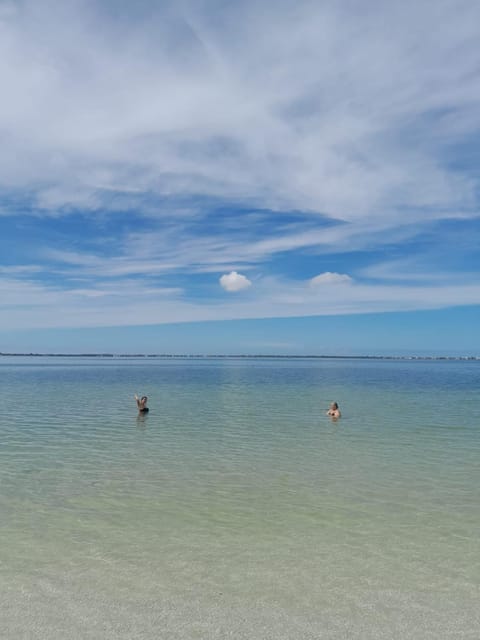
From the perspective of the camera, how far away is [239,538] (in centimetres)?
1067

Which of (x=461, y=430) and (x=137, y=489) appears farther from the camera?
(x=461, y=430)

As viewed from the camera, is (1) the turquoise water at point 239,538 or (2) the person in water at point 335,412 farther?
(2) the person in water at point 335,412

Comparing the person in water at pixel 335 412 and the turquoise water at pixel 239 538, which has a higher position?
the person in water at pixel 335 412

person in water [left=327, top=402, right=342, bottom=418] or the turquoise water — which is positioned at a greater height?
person in water [left=327, top=402, right=342, bottom=418]

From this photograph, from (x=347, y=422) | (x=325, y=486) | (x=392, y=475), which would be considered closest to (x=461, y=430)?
(x=347, y=422)

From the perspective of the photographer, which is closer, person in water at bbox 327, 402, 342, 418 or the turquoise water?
the turquoise water

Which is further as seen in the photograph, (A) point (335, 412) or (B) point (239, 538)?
(A) point (335, 412)

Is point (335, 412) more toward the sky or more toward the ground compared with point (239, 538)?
more toward the sky

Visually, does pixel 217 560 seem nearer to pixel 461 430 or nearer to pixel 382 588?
pixel 382 588

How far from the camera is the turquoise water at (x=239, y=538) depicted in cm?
736

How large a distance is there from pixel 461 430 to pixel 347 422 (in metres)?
6.49

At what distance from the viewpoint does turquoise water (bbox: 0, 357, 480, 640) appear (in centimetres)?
736

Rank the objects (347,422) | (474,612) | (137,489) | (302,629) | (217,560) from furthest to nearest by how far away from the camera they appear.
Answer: (347,422), (137,489), (217,560), (474,612), (302,629)

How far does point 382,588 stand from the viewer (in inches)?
328
